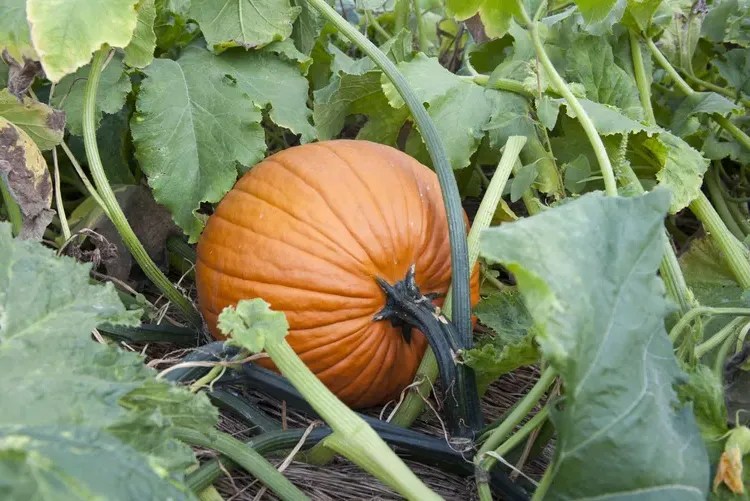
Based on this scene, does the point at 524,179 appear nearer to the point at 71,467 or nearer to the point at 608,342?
the point at 608,342

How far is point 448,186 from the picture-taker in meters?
1.02

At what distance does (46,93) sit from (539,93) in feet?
2.79

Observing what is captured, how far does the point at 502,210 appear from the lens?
122 centimetres

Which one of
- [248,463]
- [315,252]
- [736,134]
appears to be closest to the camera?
[248,463]

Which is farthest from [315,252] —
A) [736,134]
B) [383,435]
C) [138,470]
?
[736,134]

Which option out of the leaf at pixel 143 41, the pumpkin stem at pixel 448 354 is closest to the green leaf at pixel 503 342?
the pumpkin stem at pixel 448 354

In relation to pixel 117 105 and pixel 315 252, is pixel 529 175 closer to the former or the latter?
pixel 315 252

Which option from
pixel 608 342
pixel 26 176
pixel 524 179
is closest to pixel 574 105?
pixel 524 179

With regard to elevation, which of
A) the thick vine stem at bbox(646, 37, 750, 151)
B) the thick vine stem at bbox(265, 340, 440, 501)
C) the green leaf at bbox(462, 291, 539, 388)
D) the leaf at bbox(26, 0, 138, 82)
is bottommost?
the green leaf at bbox(462, 291, 539, 388)

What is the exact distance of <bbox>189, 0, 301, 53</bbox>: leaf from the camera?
1.18 meters

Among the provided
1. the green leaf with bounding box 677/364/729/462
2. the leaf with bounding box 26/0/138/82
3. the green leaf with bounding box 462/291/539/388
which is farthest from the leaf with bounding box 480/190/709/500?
the leaf with bounding box 26/0/138/82

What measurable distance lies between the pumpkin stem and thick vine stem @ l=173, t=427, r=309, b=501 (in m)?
0.23

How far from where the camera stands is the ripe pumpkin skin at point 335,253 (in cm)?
101

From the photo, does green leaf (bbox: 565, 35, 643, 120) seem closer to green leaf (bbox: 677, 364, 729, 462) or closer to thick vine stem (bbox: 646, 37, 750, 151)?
thick vine stem (bbox: 646, 37, 750, 151)
